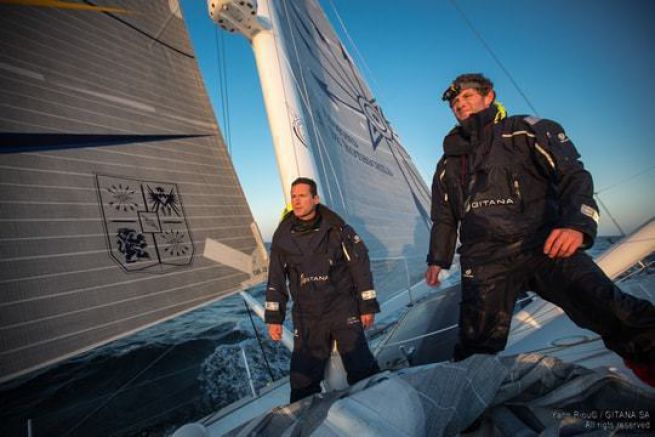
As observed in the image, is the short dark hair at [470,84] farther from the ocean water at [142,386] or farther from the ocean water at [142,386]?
the ocean water at [142,386]

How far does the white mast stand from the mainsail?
2.15 feet

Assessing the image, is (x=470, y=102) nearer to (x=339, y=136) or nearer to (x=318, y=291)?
(x=318, y=291)

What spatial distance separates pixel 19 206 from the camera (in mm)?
1606

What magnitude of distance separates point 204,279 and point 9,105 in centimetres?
151

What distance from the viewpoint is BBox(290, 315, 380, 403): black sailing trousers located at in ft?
5.58

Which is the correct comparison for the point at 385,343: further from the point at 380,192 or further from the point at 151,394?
the point at 151,394

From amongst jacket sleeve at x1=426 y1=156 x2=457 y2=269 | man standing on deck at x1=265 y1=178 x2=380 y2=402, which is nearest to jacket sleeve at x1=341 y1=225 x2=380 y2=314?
man standing on deck at x1=265 y1=178 x2=380 y2=402

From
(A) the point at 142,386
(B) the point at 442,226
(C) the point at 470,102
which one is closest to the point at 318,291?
(B) the point at 442,226

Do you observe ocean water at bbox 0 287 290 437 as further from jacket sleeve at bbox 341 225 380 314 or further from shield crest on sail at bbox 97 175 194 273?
jacket sleeve at bbox 341 225 380 314

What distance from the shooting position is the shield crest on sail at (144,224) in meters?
1.94

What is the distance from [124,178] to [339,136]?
2665 mm

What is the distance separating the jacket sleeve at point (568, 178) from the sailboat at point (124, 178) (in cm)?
180

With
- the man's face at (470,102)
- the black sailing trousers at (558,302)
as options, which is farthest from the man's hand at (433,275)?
the man's face at (470,102)

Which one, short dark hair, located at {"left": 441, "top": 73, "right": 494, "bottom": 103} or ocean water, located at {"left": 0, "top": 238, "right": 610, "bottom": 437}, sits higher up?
short dark hair, located at {"left": 441, "top": 73, "right": 494, "bottom": 103}
